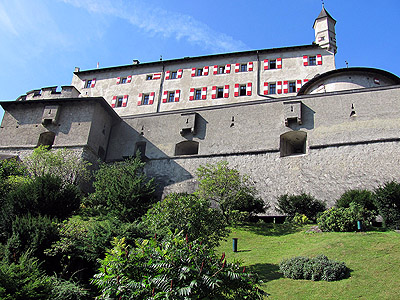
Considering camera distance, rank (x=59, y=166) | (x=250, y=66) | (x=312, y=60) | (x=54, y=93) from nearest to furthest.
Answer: (x=59, y=166)
(x=54, y=93)
(x=312, y=60)
(x=250, y=66)

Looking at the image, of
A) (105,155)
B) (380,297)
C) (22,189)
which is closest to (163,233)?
(380,297)

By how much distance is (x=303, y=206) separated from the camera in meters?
21.3

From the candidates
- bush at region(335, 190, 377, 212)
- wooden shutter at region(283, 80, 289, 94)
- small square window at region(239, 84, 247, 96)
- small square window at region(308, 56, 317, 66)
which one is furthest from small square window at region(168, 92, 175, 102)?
bush at region(335, 190, 377, 212)

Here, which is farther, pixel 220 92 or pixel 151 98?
pixel 151 98

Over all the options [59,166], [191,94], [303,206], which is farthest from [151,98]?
[303,206]

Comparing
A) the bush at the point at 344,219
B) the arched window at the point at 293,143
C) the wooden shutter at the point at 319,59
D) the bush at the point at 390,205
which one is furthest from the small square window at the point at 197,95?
the bush at the point at 390,205

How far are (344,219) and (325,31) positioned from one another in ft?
76.1

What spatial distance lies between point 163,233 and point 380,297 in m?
6.36

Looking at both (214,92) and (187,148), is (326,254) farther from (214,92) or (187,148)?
(214,92)

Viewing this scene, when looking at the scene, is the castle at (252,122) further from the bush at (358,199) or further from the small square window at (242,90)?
the bush at (358,199)

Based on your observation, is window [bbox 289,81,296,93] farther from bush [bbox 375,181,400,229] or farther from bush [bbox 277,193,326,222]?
bush [bbox 375,181,400,229]

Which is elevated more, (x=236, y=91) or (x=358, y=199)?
(x=236, y=91)

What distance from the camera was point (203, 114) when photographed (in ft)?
96.9

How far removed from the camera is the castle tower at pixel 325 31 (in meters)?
35.4
